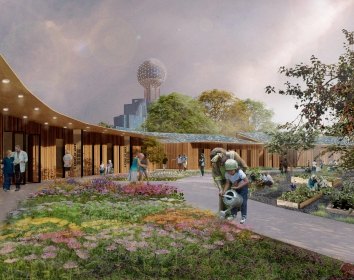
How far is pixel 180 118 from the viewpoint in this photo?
Result: 66.1 meters

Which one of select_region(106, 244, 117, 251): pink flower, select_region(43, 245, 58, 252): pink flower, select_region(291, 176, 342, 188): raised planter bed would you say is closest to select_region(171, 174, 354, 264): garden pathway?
select_region(106, 244, 117, 251): pink flower

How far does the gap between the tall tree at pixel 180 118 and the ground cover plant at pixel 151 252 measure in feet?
185

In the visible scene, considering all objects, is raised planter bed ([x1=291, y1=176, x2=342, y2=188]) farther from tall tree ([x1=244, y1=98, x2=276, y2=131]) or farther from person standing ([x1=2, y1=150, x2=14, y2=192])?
tall tree ([x1=244, y1=98, x2=276, y2=131])

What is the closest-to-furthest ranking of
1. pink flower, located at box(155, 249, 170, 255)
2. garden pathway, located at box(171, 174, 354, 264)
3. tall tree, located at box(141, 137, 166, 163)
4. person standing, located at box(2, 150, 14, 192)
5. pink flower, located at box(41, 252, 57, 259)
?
1. pink flower, located at box(41, 252, 57, 259)
2. pink flower, located at box(155, 249, 170, 255)
3. garden pathway, located at box(171, 174, 354, 264)
4. person standing, located at box(2, 150, 14, 192)
5. tall tree, located at box(141, 137, 166, 163)

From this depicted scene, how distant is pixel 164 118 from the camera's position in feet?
219

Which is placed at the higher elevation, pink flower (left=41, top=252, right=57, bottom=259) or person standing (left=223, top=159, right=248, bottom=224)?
person standing (left=223, top=159, right=248, bottom=224)

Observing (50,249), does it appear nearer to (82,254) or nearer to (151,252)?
(82,254)

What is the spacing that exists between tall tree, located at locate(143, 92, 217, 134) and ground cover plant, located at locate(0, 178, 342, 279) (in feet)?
185

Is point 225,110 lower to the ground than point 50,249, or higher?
higher

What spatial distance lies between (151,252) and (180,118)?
5975 centimetres

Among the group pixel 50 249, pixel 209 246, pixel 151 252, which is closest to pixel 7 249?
pixel 50 249

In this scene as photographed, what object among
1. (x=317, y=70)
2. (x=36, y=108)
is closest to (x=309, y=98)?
(x=317, y=70)

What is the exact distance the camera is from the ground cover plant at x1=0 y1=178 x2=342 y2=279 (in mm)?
5730

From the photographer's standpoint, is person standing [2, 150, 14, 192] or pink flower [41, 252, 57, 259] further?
person standing [2, 150, 14, 192]
